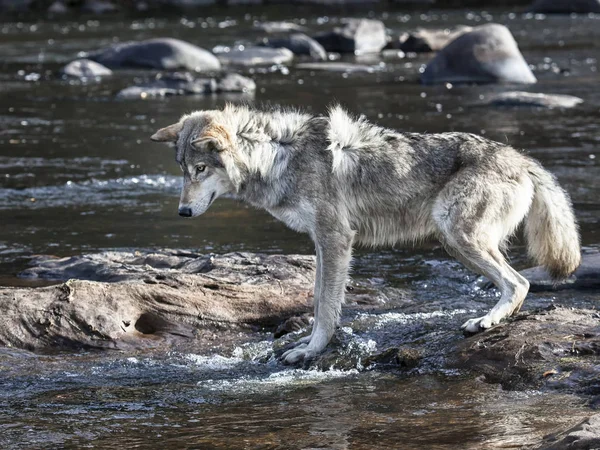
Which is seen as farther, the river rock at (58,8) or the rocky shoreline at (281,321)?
the river rock at (58,8)

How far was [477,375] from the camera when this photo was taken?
7.00m

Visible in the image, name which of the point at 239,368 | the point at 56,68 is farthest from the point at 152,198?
the point at 56,68

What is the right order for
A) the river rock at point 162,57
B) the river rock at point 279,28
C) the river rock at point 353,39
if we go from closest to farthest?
the river rock at point 162,57, the river rock at point 353,39, the river rock at point 279,28

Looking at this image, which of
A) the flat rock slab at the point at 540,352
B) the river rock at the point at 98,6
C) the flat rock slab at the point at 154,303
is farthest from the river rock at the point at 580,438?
the river rock at the point at 98,6

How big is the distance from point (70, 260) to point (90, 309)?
87.9 inches

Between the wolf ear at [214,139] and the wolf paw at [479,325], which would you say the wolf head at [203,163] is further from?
the wolf paw at [479,325]

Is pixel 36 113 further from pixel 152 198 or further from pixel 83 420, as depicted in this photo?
pixel 83 420

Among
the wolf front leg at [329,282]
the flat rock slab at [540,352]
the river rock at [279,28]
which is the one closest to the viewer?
the flat rock slab at [540,352]

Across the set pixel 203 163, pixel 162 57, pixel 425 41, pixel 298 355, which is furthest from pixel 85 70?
pixel 298 355

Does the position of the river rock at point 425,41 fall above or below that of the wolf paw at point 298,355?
above

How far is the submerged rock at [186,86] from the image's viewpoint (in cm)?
2202

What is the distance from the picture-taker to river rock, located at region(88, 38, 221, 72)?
2573cm

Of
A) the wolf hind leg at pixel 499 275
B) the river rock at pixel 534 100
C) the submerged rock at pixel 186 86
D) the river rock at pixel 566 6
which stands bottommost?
the wolf hind leg at pixel 499 275

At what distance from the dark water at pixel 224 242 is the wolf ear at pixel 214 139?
5.26 ft
